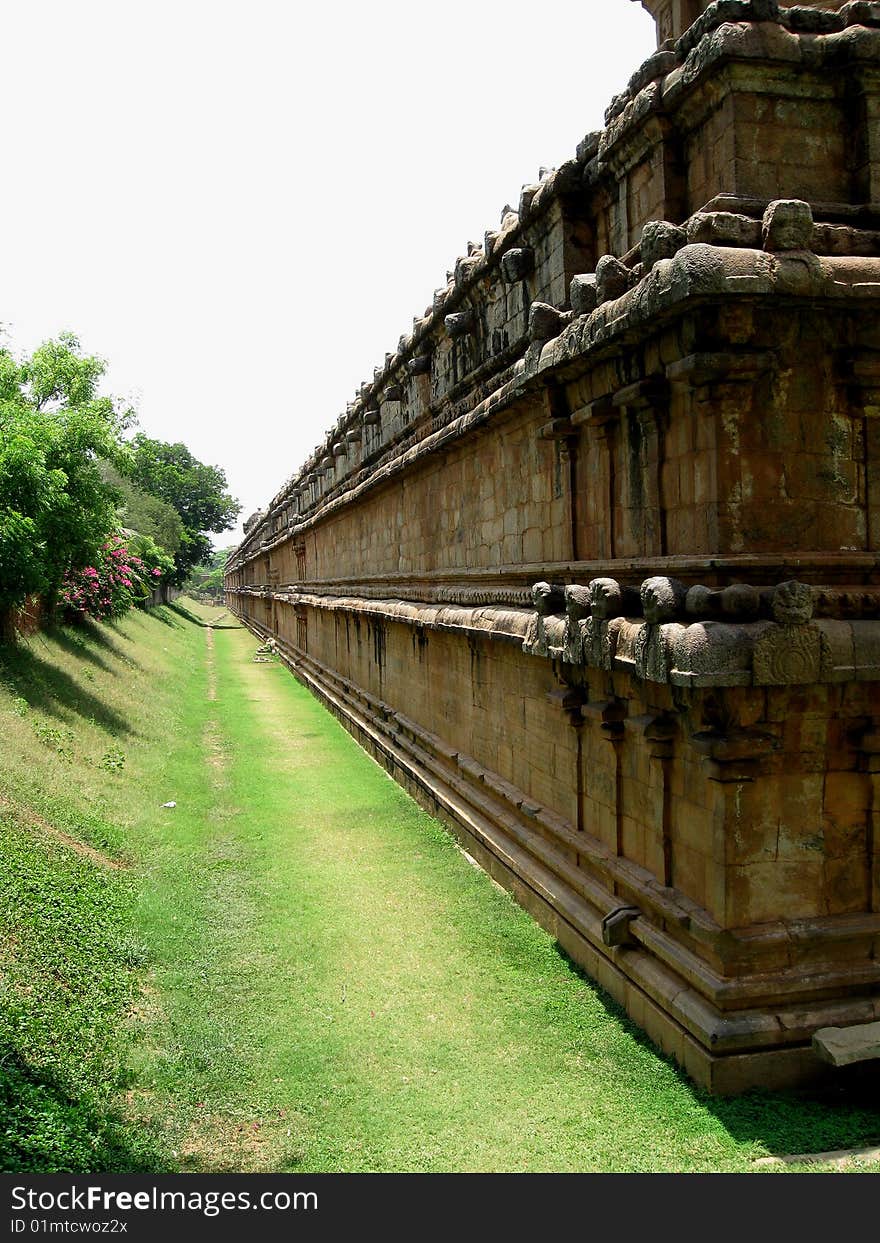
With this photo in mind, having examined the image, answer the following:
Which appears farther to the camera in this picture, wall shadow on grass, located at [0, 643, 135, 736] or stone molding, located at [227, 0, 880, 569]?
wall shadow on grass, located at [0, 643, 135, 736]

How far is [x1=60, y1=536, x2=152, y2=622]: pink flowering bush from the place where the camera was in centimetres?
1953

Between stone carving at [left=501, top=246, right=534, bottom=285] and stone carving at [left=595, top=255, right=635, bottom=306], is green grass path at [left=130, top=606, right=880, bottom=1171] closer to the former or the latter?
stone carving at [left=595, top=255, right=635, bottom=306]

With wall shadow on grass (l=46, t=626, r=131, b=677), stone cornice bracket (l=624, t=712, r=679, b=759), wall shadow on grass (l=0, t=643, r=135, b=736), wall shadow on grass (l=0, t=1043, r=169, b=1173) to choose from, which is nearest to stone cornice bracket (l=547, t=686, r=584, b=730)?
stone cornice bracket (l=624, t=712, r=679, b=759)

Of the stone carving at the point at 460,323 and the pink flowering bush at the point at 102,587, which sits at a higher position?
the stone carving at the point at 460,323

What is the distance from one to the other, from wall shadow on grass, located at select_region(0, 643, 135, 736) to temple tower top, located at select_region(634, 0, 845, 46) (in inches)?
431

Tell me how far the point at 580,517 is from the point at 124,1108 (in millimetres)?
4928

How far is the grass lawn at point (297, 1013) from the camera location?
15.8 feet

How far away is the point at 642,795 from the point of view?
6.07 metres

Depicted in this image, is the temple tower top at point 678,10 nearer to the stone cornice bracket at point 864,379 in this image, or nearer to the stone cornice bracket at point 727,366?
the stone cornice bracket at point 864,379

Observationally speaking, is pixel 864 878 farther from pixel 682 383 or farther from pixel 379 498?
pixel 379 498

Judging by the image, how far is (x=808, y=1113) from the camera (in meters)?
4.84

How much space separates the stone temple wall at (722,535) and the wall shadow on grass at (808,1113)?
0.11 metres

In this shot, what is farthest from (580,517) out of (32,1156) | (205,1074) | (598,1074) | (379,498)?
(379,498)

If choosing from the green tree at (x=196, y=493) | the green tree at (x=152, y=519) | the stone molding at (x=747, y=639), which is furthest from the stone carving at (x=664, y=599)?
the green tree at (x=196, y=493)
